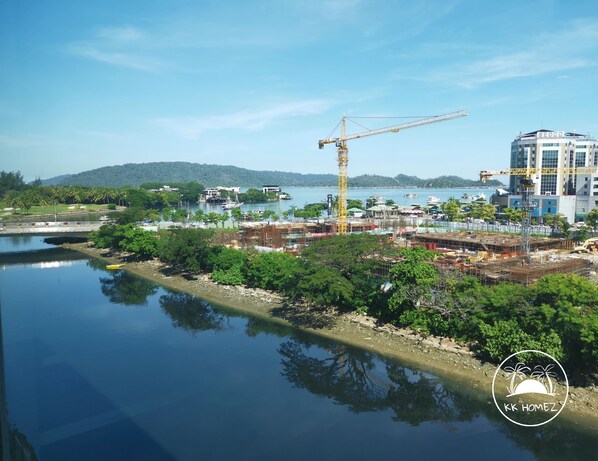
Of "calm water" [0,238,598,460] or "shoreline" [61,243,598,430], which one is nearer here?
"calm water" [0,238,598,460]

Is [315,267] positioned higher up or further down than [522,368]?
higher up

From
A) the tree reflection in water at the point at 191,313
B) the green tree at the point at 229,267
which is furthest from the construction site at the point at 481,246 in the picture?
the tree reflection in water at the point at 191,313

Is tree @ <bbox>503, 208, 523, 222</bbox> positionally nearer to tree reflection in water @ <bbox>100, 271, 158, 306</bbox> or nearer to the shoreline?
the shoreline

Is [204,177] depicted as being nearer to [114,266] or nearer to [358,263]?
[114,266]

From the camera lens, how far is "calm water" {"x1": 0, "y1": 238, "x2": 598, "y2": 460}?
539cm

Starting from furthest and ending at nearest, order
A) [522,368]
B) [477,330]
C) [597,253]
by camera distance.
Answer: [597,253], [477,330], [522,368]

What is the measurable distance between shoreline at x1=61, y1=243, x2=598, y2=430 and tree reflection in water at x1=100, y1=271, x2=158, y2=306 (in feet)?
2.31

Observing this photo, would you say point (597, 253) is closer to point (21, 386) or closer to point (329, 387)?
point (329, 387)

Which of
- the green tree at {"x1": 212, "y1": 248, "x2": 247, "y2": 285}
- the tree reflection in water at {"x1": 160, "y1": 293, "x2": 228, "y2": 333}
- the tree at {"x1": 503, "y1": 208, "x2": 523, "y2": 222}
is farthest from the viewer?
the tree at {"x1": 503, "y1": 208, "x2": 523, "y2": 222}

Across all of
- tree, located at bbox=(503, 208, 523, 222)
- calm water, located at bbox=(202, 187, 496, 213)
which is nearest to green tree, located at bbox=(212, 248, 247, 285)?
tree, located at bbox=(503, 208, 523, 222)

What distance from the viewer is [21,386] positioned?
6598 mm

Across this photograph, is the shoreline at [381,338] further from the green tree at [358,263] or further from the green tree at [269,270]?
the green tree at [358,263]

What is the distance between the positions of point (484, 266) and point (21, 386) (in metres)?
8.92

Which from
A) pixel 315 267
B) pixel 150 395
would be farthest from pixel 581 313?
pixel 150 395
